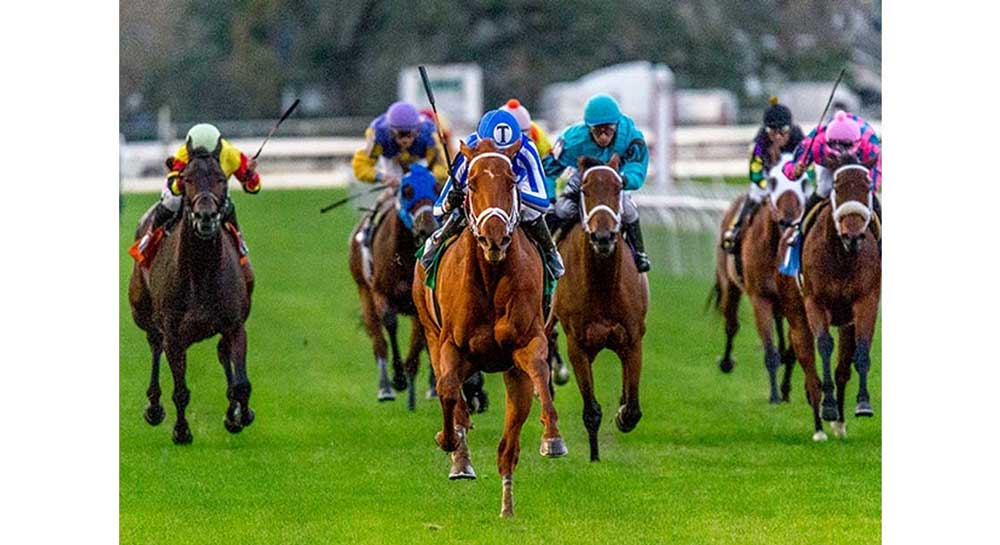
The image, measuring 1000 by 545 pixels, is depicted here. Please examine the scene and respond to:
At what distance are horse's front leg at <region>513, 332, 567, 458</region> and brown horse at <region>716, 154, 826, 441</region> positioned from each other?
3297mm

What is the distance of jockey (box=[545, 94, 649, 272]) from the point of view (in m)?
11.1

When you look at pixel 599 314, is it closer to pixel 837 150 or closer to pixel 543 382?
pixel 837 150

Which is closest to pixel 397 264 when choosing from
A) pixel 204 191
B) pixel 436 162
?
pixel 436 162

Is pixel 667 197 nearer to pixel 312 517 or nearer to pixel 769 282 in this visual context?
pixel 769 282

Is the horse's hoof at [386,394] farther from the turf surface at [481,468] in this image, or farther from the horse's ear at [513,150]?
the horse's ear at [513,150]

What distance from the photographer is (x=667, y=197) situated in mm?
23281

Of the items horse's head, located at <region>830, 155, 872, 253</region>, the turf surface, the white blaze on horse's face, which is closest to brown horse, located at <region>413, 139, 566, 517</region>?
the white blaze on horse's face

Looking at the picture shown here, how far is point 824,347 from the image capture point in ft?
38.2

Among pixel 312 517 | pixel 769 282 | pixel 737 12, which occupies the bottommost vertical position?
pixel 312 517

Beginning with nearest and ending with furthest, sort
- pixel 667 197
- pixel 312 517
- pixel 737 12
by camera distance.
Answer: pixel 312 517 → pixel 667 197 → pixel 737 12

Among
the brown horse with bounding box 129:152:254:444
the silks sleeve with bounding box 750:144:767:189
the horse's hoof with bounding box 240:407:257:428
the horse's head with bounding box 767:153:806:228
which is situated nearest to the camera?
the brown horse with bounding box 129:152:254:444

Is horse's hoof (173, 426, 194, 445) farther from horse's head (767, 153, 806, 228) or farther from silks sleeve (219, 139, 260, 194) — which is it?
horse's head (767, 153, 806, 228)
